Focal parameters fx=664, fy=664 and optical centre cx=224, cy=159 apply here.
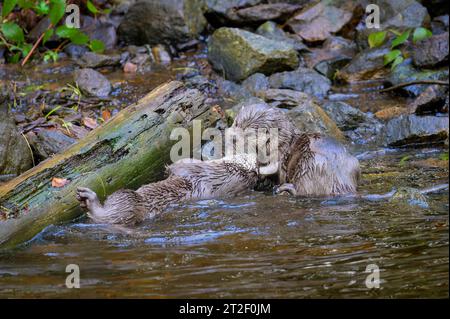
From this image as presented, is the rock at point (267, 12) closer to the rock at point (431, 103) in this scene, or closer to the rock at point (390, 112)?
the rock at point (390, 112)

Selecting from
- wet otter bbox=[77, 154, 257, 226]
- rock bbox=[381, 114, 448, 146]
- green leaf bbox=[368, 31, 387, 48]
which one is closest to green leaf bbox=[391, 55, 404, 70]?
green leaf bbox=[368, 31, 387, 48]

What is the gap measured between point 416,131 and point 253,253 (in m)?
3.34

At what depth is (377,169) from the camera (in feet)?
19.7

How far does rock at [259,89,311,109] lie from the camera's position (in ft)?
25.3

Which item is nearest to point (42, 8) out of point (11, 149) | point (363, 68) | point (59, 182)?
point (11, 149)

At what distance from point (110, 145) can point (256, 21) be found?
5861mm

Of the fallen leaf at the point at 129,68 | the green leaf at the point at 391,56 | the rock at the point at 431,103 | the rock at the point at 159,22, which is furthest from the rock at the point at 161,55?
the rock at the point at 431,103

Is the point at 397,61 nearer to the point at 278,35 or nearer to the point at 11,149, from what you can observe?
the point at 278,35

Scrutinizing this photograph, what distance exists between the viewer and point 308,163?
531 centimetres

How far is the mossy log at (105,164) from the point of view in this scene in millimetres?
4543

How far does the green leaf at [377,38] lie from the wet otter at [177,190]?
4.54 meters

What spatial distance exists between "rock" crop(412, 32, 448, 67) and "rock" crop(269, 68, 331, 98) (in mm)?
1227

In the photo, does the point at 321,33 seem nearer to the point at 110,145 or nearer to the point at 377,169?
the point at 377,169
